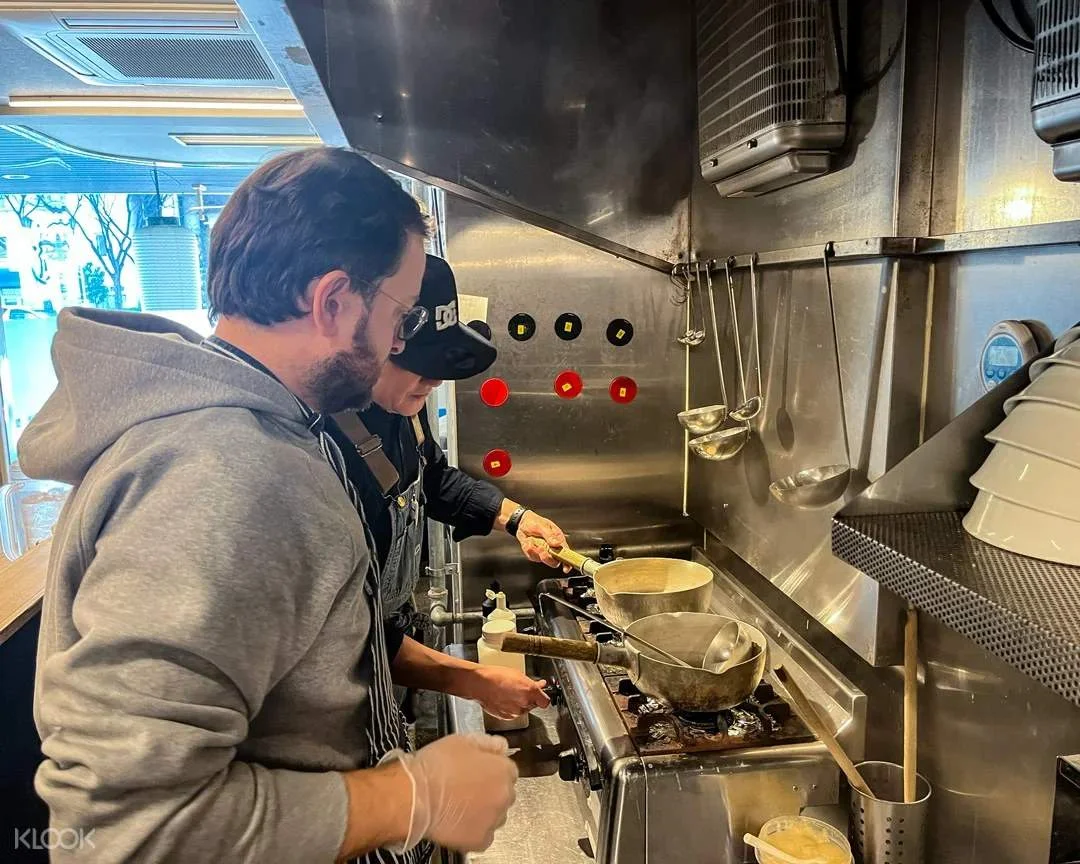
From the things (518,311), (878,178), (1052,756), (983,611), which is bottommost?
(1052,756)

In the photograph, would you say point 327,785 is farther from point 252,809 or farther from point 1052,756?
point 1052,756

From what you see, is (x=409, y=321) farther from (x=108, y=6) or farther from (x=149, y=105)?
(x=149, y=105)

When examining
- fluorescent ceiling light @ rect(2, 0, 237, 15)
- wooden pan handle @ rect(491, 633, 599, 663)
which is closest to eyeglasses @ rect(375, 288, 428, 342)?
wooden pan handle @ rect(491, 633, 599, 663)

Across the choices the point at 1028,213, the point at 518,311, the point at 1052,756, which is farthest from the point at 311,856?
the point at 518,311

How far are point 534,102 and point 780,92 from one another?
73 cm

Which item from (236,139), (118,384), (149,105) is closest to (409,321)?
(118,384)

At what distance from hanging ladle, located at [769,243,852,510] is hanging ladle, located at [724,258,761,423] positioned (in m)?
0.23

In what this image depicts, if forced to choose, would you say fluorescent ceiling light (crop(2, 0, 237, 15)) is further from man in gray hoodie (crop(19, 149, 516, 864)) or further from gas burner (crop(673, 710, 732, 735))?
gas burner (crop(673, 710, 732, 735))

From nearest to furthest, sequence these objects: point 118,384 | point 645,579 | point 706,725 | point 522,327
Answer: point 118,384 < point 706,725 < point 645,579 < point 522,327

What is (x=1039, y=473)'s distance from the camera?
2.30ft

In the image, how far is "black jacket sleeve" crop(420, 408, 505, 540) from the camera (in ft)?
5.53

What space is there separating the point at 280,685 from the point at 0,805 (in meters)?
1.48

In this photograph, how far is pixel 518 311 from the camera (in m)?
1.78
